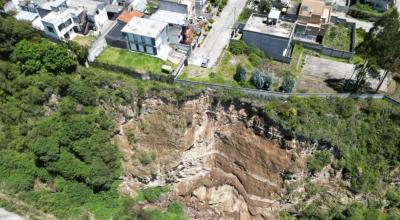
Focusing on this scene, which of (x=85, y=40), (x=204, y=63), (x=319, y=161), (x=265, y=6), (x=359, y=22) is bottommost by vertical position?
(x=319, y=161)

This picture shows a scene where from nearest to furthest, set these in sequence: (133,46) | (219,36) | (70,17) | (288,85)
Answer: (288,85) → (133,46) → (70,17) → (219,36)

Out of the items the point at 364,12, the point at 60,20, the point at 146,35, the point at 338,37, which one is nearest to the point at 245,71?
the point at 146,35

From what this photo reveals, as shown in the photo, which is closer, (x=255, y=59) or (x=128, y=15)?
(x=255, y=59)

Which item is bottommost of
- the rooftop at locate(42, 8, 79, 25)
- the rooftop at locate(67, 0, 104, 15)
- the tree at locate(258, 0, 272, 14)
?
the rooftop at locate(42, 8, 79, 25)

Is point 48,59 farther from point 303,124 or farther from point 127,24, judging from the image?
point 303,124

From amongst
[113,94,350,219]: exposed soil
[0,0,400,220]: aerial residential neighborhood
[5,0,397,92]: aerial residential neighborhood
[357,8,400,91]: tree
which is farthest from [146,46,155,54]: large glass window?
[357,8,400,91]: tree

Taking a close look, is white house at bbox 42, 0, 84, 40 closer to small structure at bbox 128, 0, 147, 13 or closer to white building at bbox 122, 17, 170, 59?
small structure at bbox 128, 0, 147, 13

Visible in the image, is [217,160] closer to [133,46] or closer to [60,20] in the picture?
[133,46]
